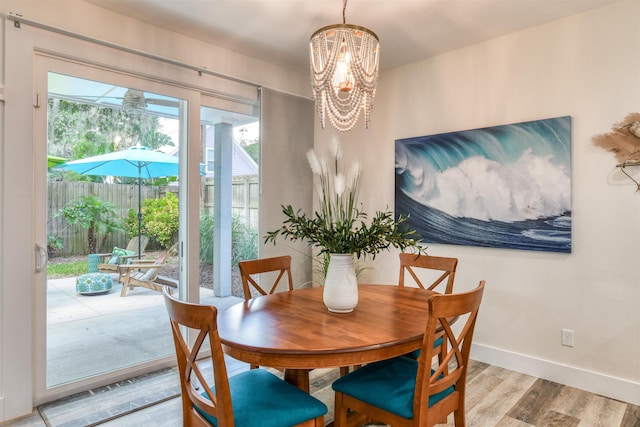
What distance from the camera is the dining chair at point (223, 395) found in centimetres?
131

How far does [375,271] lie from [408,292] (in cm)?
142

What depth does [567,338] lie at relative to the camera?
8.98ft

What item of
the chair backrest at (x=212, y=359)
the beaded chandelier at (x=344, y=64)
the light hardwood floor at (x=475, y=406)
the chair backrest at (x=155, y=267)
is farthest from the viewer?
the chair backrest at (x=155, y=267)

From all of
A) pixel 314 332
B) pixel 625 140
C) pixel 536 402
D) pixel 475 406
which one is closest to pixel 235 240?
pixel 314 332

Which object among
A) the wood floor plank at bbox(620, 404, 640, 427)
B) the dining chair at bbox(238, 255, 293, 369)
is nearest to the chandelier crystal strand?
the dining chair at bbox(238, 255, 293, 369)

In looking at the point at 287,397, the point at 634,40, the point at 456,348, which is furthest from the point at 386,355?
the point at 634,40

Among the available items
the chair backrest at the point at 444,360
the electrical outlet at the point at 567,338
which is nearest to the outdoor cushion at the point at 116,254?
the chair backrest at the point at 444,360

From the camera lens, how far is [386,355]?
1.50 meters

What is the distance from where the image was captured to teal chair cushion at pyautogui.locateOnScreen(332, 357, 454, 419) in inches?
61.9

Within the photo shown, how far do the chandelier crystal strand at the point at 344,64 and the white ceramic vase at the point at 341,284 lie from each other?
0.93 m

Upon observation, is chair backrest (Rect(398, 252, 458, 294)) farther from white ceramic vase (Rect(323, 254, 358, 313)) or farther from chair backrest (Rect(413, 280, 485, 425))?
chair backrest (Rect(413, 280, 485, 425))

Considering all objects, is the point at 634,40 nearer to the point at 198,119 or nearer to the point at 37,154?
the point at 198,119

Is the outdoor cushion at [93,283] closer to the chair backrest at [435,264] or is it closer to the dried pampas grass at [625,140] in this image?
the chair backrest at [435,264]

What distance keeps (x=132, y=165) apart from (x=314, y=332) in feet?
6.77
